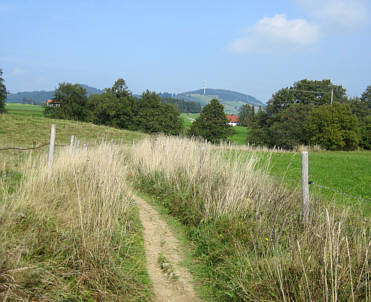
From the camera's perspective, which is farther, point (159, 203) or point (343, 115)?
point (343, 115)

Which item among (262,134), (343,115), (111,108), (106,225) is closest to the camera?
(106,225)

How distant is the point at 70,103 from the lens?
71.1 m

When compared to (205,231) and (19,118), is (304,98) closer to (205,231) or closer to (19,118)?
(19,118)

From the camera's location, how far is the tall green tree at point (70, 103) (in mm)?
69750

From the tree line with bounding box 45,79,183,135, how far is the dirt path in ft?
184

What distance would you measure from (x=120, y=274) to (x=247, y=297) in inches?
54.6

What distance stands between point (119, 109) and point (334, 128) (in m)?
39.2

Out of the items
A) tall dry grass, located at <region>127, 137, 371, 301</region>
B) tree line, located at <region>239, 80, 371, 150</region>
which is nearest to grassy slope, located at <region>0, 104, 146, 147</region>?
tall dry grass, located at <region>127, 137, 371, 301</region>

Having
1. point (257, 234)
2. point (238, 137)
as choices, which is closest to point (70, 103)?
point (238, 137)

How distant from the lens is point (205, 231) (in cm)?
559

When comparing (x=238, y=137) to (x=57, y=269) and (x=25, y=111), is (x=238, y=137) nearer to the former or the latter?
(x=25, y=111)

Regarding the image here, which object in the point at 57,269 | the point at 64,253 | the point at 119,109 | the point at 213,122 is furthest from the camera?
the point at 119,109

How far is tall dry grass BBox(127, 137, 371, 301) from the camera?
3.32 metres

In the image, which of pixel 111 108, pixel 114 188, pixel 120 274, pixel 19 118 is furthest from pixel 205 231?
pixel 111 108
